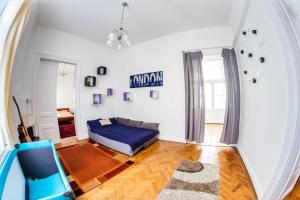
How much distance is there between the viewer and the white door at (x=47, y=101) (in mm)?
3289

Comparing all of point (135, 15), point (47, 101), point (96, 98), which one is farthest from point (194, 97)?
point (47, 101)

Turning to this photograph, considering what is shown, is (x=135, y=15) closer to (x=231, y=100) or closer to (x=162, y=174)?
(x=231, y=100)

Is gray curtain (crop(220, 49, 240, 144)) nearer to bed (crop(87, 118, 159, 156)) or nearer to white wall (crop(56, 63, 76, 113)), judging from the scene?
bed (crop(87, 118, 159, 156))

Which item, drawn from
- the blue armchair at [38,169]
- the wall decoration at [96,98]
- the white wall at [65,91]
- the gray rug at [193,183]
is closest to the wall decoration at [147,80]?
the wall decoration at [96,98]

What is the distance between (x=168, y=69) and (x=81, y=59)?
8.38ft

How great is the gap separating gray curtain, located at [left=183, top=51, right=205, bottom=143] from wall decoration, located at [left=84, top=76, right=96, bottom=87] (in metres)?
2.73

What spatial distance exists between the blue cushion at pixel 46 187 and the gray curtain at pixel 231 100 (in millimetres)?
3225

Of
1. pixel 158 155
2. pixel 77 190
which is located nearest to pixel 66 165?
pixel 77 190

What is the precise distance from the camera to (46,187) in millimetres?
1431

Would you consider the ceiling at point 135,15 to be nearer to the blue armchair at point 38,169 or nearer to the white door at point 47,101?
the white door at point 47,101

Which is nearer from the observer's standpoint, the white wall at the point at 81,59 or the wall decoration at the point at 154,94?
the white wall at the point at 81,59

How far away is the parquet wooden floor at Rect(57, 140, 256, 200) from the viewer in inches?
66.9

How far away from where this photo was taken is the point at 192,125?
3.33 meters

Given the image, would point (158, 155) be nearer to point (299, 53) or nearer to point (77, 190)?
point (77, 190)
